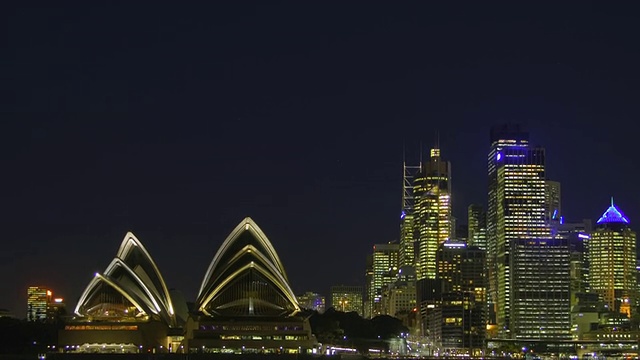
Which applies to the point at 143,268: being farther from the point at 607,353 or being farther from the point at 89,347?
the point at 607,353

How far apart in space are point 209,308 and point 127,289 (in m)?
9.04

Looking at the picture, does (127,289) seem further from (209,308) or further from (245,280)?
(245,280)

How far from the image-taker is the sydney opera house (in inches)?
4331

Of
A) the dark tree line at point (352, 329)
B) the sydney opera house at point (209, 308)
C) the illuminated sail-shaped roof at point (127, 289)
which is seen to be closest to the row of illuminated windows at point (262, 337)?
the sydney opera house at point (209, 308)

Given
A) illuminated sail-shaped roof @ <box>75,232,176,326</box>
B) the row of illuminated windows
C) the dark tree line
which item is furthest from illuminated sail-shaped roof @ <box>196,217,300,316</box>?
the dark tree line

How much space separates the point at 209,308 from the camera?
374 ft

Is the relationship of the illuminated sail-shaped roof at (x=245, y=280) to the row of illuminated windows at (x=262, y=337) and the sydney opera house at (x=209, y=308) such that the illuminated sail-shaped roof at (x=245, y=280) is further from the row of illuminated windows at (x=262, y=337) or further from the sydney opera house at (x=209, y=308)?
the row of illuminated windows at (x=262, y=337)

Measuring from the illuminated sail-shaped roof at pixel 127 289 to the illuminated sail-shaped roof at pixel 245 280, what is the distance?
4751 millimetres

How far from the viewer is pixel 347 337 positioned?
517 feet

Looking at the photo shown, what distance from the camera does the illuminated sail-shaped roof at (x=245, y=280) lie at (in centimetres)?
11150

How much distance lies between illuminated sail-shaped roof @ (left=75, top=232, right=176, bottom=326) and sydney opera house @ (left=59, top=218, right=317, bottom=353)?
0.10 meters

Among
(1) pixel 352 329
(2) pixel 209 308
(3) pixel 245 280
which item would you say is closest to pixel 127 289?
(2) pixel 209 308

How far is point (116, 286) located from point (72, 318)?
7.53 meters

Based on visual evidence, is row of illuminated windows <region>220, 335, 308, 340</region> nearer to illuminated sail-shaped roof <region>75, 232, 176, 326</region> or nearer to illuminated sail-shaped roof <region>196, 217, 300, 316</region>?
Answer: illuminated sail-shaped roof <region>196, 217, 300, 316</region>
